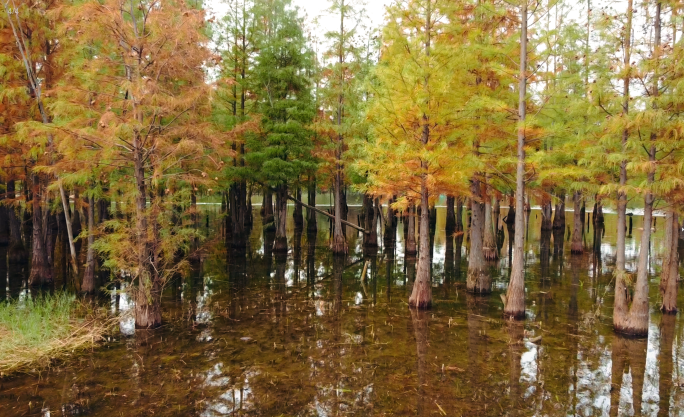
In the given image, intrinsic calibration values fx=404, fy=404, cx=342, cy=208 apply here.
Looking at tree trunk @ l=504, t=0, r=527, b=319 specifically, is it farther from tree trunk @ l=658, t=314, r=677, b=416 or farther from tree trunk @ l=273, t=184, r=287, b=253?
tree trunk @ l=273, t=184, r=287, b=253

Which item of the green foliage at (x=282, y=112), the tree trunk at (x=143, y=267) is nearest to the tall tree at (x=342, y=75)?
the green foliage at (x=282, y=112)

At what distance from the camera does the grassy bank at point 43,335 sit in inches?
373

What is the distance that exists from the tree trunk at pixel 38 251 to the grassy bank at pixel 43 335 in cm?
427

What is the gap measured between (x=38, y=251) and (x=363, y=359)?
1476 centimetres

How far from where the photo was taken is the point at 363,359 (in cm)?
1001

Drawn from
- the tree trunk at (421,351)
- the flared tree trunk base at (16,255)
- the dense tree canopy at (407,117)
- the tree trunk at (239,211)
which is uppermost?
the dense tree canopy at (407,117)

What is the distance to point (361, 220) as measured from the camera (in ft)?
135

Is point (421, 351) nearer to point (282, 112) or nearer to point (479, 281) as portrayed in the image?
point (479, 281)

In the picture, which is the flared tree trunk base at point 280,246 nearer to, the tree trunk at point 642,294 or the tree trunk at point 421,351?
the tree trunk at point 421,351

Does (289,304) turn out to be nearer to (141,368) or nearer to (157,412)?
(141,368)

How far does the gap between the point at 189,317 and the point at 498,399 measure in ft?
31.9

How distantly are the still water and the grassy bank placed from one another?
1.69 feet

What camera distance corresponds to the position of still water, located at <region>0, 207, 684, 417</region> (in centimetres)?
780

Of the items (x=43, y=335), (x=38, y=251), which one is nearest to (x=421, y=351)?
(x=43, y=335)
